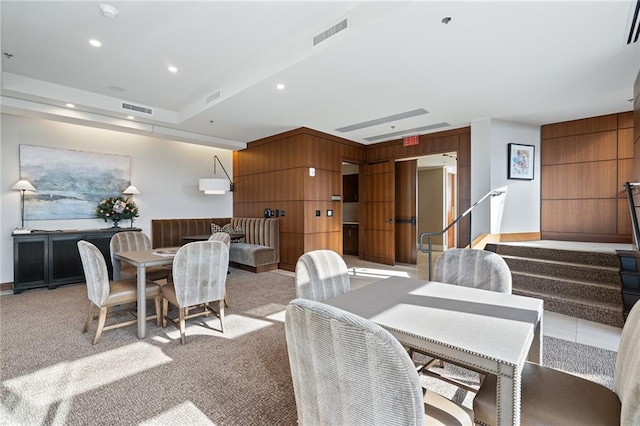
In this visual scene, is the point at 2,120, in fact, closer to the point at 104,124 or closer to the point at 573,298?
the point at 104,124

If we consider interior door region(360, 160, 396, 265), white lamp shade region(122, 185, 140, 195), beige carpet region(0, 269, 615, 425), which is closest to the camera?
beige carpet region(0, 269, 615, 425)

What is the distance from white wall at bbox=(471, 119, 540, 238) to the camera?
5.34 meters

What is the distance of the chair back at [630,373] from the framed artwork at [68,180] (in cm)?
709

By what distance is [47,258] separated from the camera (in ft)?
15.8

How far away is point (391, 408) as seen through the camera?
0.81 m

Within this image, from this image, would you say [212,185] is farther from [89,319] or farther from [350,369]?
[350,369]

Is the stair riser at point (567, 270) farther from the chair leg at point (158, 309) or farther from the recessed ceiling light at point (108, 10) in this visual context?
the recessed ceiling light at point (108, 10)

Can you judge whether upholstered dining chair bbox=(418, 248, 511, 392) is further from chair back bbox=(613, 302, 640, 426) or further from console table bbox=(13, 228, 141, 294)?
console table bbox=(13, 228, 141, 294)

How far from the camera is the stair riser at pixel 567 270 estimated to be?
3.69 m

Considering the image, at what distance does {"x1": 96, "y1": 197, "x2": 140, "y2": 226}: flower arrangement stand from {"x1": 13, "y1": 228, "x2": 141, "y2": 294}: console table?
0.49m

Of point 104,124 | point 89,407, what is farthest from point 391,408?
point 104,124

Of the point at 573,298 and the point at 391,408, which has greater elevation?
the point at 391,408

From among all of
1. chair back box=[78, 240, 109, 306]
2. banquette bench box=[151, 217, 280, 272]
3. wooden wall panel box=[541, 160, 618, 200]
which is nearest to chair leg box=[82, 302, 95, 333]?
chair back box=[78, 240, 109, 306]

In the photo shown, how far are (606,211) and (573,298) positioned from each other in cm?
260
